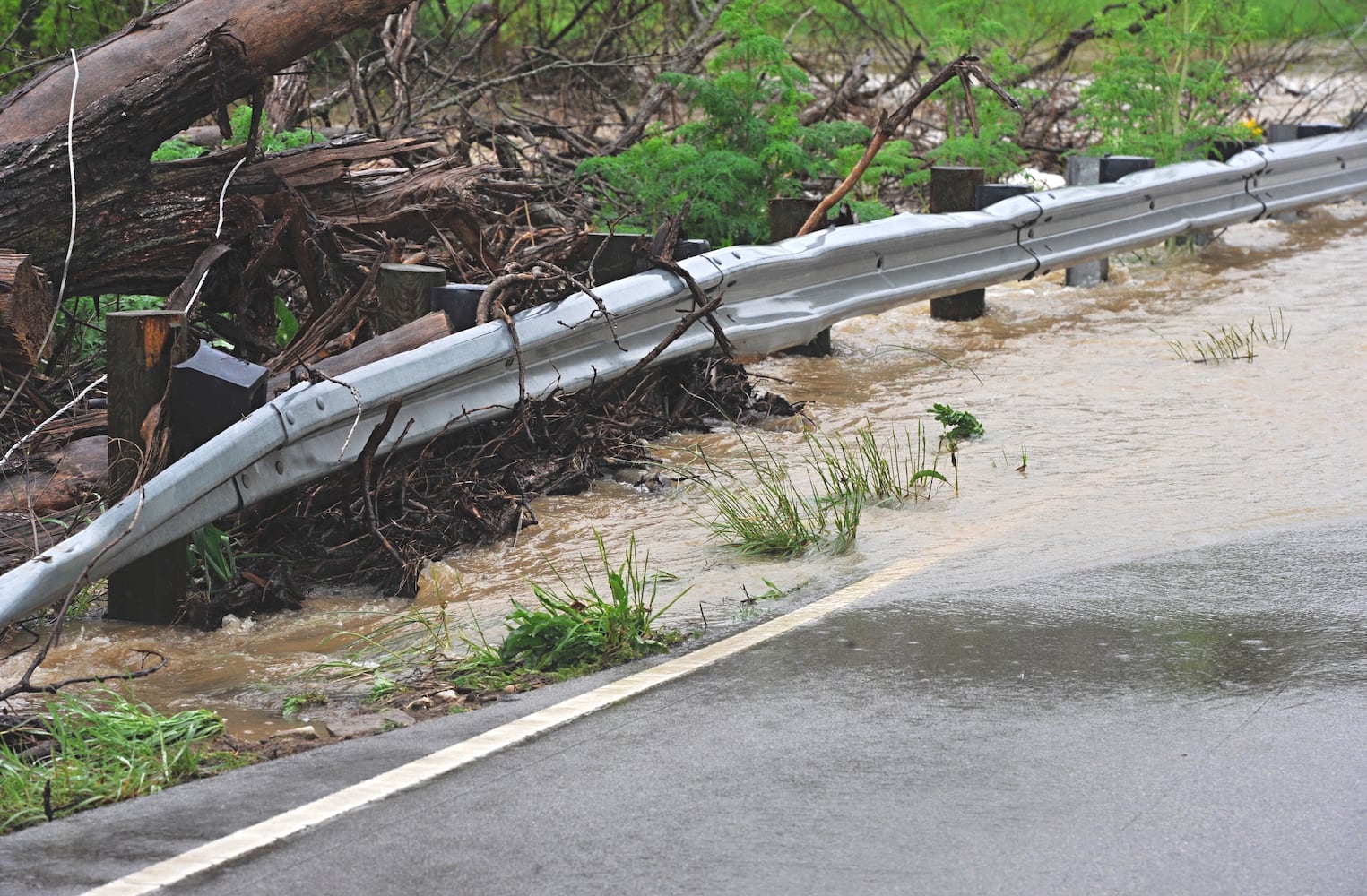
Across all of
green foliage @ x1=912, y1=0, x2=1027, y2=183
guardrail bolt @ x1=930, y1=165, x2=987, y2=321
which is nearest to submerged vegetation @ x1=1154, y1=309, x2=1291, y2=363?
guardrail bolt @ x1=930, y1=165, x2=987, y2=321

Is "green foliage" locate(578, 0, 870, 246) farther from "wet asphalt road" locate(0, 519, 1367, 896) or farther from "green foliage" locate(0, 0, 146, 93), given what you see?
"wet asphalt road" locate(0, 519, 1367, 896)

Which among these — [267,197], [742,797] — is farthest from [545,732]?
[267,197]

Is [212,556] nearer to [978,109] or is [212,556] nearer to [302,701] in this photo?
[302,701]

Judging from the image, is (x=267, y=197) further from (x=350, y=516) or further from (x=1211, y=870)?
(x=1211, y=870)

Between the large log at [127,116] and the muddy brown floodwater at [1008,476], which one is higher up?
the large log at [127,116]

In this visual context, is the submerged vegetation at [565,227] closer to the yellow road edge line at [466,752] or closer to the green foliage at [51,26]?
the green foliage at [51,26]

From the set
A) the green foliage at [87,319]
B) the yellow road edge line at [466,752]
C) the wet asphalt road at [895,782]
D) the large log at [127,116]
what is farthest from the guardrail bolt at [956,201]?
the wet asphalt road at [895,782]

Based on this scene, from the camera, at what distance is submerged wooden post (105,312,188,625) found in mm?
5141

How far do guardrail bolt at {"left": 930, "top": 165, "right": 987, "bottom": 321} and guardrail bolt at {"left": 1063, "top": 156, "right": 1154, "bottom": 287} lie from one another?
4.67ft

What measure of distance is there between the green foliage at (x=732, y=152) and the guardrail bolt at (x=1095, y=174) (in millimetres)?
2382

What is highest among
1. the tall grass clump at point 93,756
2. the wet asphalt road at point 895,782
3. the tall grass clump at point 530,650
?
the tall grass clump at point 93,756

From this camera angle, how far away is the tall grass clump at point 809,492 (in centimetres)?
Answer: 577

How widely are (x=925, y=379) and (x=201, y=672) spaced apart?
4.88m

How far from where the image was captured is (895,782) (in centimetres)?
370
